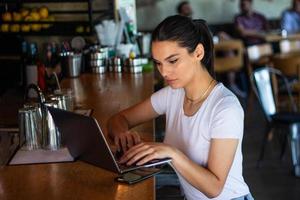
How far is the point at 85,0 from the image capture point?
403 cm

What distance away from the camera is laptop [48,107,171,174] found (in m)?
1.71

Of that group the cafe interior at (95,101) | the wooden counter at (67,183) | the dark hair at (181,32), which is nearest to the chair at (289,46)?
the cafe interior at (95,101)

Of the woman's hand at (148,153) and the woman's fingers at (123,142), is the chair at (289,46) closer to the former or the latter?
the woman's fingers at (123,142)

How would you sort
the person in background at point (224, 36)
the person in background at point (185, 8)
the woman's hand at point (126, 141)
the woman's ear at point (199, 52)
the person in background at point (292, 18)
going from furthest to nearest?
the person in background at point (292, 18)
the person in background at point (185, 8)
the person in background at point (224, 36)
the woman's hand at point (126, 141)
the woman's ear at point (199, 52)

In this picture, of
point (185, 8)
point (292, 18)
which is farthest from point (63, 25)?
point (292, 18)

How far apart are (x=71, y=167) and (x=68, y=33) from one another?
7.64 feet

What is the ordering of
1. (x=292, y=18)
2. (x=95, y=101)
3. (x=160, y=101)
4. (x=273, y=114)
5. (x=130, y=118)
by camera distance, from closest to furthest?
(x=160, y=101) < (x=130, y=118) < (x=95, y=101) < (x=273, y=114) < (x=292, y=18)

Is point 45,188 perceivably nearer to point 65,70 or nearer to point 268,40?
point 65,70

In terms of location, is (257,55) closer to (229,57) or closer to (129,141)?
(229,57)

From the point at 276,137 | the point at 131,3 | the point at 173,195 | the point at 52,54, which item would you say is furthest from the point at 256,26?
the point at 173,195

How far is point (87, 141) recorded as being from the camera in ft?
5.88

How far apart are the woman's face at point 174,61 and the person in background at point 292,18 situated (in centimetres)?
639

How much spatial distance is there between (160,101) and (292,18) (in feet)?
20.4

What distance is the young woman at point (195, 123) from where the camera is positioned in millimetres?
1739
